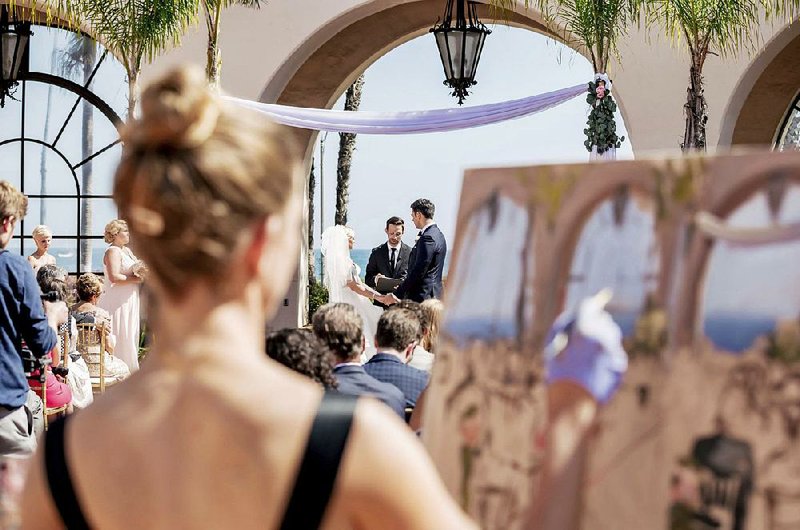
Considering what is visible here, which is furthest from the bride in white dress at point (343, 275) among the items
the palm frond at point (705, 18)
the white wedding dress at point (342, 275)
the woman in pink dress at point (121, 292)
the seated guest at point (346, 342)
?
the seated guest at point (346, 342)

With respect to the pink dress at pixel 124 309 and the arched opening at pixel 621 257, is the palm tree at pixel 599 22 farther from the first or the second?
the arched opening at pixel 621 257

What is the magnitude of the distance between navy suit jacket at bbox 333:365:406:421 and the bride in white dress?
7392 millimetres

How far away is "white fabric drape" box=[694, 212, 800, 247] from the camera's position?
169 cm

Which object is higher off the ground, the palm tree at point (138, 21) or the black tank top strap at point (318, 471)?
the palm tree at point (138, 21)

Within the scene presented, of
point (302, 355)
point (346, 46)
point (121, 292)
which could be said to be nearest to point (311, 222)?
point (346, 46)

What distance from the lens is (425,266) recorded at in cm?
993

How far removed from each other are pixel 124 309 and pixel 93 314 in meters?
1.12

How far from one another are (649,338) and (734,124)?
1022 centimetres

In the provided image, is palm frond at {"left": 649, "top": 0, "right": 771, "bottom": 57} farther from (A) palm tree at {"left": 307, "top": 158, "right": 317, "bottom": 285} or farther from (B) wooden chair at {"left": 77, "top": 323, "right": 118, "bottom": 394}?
(A) palm tree at {"left": 307, "top": 158, "right": 317, "bottom": 285}

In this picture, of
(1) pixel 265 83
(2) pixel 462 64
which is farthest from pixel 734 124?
(1) pixel 265 83

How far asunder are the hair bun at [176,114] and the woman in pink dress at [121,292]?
7941 mm

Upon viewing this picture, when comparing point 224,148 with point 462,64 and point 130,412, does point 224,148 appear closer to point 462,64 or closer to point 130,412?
point 130,412

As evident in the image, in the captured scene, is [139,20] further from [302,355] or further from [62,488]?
[62,488]

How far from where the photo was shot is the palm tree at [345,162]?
82.9 ft
